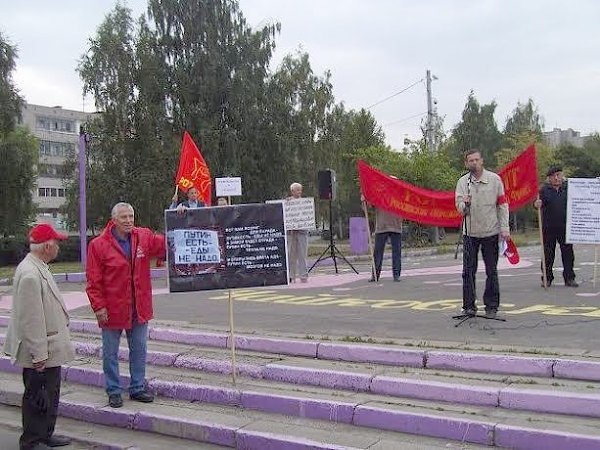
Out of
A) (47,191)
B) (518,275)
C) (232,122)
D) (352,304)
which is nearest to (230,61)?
(232,122)

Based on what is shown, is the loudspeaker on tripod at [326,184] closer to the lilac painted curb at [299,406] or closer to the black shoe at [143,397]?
the black shoe at [143,397]

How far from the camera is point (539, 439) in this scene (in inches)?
191

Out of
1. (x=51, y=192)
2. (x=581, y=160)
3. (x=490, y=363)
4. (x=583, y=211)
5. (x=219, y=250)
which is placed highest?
(x=51, y=192)

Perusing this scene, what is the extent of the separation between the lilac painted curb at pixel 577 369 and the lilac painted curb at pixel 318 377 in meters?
1.66

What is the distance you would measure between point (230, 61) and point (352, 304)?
82.6ft

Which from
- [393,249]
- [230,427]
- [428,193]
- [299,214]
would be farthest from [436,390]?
[428,193]

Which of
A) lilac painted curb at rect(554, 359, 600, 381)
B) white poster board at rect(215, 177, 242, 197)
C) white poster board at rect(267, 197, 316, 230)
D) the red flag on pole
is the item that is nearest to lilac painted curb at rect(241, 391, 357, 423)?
lilac painted curb at rect(554, 359, 600, 381)

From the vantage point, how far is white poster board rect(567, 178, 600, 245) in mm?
10812

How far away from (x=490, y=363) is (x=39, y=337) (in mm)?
3889

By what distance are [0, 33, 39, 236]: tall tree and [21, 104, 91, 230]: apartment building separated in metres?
42.8

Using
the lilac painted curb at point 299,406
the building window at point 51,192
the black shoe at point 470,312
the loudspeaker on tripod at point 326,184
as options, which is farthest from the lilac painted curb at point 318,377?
the building window at point 51,192

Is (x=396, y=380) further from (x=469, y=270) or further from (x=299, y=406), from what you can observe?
(x=469, y=270)

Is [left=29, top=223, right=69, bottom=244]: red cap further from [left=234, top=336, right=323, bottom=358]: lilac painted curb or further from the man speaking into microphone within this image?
the man speaking into microphone

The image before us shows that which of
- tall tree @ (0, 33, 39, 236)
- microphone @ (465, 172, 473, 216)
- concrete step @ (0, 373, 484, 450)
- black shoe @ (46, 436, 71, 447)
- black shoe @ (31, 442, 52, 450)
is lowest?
black shoe @ (46, 436, 71, 447)
